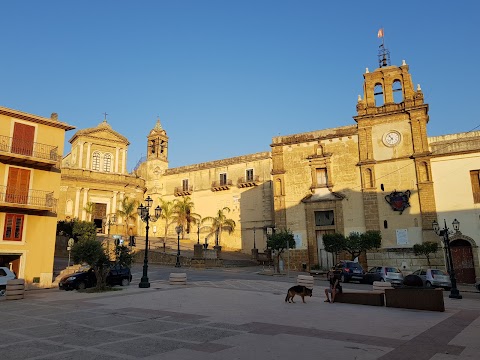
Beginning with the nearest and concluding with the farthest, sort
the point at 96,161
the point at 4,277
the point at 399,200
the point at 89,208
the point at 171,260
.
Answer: the point at 4,277 < the point at 399,200 < the point at 171,260 < the point at 89,208 < the point at 96,161

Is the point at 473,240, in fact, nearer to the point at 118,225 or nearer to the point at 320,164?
the point at 320,164

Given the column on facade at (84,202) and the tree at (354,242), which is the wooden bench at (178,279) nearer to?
the tree at (354,242)

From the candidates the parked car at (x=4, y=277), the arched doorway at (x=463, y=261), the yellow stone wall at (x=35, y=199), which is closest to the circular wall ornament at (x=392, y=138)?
the arched doorway at (x=463, y=261)

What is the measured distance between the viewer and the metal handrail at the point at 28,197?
67.8ft

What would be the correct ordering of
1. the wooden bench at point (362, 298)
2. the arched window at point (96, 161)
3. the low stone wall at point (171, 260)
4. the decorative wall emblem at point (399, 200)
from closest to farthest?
the wooden bench at point (362, 298)
the decorative wall emblem at point (399, 200)
the low stone wall at point (171, 260)
the arched window at point (96, 161)

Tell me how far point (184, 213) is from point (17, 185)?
99.2ft

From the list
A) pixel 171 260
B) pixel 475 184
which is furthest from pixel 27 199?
pixel 475 184

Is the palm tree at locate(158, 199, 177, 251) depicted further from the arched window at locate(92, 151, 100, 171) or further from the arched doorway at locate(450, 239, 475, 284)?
the arched doorway at locate(450, 239, 475, 284)

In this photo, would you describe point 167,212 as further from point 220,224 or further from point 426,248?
point 426,248

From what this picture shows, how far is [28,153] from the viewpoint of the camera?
21562 millimetres

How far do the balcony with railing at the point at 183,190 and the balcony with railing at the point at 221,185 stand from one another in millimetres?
4133

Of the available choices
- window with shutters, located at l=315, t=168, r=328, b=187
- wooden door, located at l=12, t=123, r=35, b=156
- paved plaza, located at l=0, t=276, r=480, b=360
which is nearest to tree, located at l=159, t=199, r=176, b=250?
window with shutters, located at l=315, t=168, r=328, b=187

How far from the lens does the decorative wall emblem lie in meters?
30.8

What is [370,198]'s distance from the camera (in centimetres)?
3231
